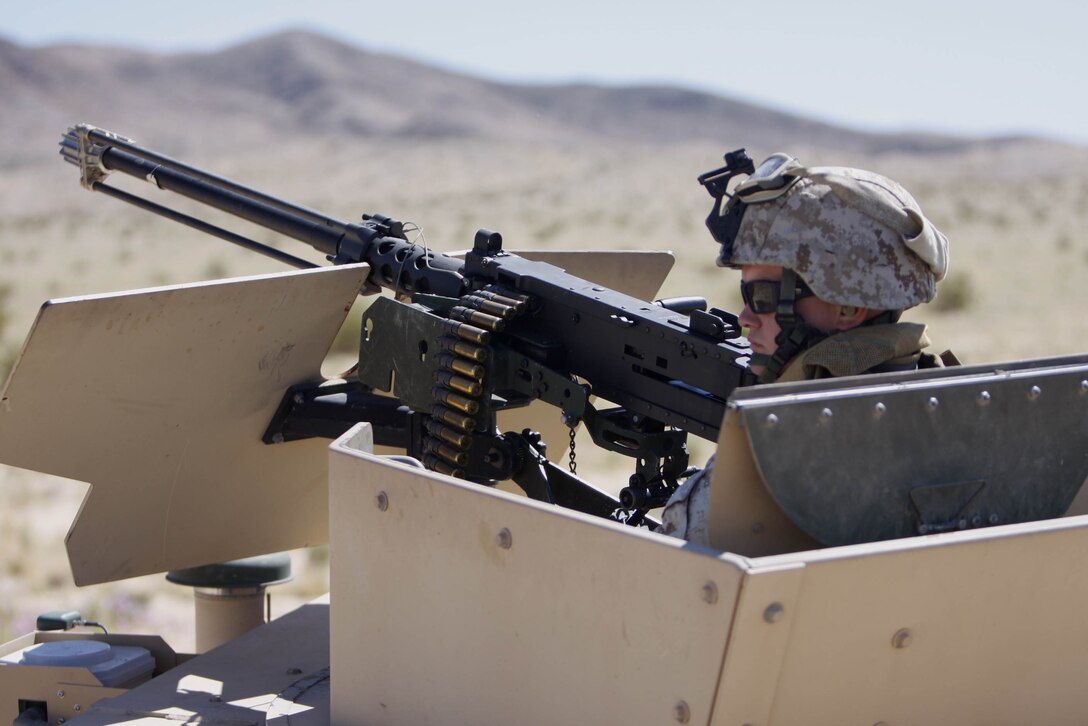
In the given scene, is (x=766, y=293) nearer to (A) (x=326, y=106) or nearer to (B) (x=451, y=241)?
(B) (x=451, y=241)

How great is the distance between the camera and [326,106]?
297 feet

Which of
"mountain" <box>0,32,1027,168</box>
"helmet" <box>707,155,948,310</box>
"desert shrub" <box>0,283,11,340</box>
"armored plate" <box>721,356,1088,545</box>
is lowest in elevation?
"desert shrub" <box>0,283,11,340</box>

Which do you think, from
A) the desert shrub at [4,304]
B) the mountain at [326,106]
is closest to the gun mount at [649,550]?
the desert shrub at [4,304]

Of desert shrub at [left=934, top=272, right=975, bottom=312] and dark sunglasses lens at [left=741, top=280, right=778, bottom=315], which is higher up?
dark sunglasses lens at [left=741, top=280, right=778, bottom=315]

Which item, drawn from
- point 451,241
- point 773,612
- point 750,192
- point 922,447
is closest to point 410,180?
point 451,241

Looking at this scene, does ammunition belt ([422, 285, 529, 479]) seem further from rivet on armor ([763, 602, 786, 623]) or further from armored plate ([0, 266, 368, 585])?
rivet on armor ([763, 602, 786, 623])

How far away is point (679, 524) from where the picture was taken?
273cm

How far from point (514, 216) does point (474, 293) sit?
1386 inches

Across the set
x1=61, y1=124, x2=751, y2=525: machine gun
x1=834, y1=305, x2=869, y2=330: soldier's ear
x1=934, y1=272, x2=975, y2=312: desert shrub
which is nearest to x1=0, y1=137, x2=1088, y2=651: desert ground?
x1=934, y1=272, x2=975, y2=312: desert shrub

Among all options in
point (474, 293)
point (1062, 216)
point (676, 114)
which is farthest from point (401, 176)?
point (474, 293)

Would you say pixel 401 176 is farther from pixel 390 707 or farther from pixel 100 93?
pixel 390 707

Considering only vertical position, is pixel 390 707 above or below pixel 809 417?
below

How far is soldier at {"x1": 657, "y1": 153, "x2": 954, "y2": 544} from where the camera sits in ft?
9.14

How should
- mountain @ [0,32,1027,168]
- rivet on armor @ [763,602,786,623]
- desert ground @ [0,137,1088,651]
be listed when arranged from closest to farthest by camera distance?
rivet on armor @ [763,602,786,623] → desert ground @ [0,137,1088,651] → mountain @ [0,32,1027,168]
